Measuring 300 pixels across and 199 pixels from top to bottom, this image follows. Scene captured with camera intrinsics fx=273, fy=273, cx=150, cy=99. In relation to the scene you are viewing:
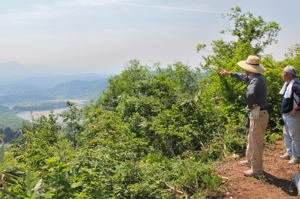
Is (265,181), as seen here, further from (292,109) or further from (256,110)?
(292,109)

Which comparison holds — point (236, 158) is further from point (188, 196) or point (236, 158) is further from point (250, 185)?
point (188, 196)

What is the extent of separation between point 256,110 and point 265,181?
4.60 feet

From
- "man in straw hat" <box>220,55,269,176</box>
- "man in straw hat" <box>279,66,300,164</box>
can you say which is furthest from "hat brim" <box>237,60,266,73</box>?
"man in straw hat" <box>279,66,300,164</box>

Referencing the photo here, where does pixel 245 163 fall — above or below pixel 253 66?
below

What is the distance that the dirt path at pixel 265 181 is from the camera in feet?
16.1

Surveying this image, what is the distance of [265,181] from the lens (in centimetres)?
536

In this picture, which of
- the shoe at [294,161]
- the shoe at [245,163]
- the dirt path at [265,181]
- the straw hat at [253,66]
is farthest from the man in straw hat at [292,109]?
the shoe at [245,163]

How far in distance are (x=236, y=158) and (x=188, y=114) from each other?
2.32 meters

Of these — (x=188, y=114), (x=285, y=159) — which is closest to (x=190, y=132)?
(x=188, y=114)

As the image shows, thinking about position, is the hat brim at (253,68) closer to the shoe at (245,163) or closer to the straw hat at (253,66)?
the straw hat at (253,66)

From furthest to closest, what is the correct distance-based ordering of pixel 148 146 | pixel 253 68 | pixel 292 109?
pixel 148 146 → pixel 292 109 → pixel 253 68

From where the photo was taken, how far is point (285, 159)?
6527mm

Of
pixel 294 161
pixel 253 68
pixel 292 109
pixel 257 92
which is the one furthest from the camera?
pixel 294 161

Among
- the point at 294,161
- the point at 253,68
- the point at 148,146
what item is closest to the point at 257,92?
the point at 253,68
